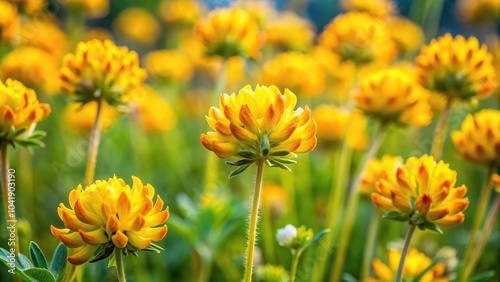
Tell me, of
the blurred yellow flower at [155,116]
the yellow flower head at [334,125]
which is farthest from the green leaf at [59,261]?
the blurred yellow flower at [155,116]

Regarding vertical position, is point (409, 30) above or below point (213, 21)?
above

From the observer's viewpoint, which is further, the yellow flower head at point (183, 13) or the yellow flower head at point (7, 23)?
the yellow flower head at point (183, 13)

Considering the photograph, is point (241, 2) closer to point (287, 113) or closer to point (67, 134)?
point (67, 134)

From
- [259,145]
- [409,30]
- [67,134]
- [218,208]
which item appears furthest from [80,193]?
[409,30]

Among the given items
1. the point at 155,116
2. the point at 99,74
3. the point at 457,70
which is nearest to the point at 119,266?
the point at 99,74

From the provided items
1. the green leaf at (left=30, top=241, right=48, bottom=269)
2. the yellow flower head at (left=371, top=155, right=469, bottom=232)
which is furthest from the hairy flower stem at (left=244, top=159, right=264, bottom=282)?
the green leaf at (left=30, top=241, right=48, bottom=269)

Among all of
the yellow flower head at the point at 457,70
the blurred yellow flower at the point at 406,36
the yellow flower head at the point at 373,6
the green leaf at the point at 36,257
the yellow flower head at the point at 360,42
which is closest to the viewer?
the green leaf at the point at 36,257

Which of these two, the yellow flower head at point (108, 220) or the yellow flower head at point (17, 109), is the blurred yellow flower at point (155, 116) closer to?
the yellow flower head at point (17, 109)
